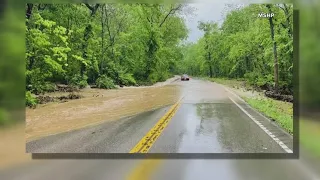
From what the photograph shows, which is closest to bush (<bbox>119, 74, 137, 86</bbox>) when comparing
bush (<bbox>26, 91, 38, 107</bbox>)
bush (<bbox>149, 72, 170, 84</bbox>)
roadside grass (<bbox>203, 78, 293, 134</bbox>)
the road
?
bush (<bbox>149, 72, 170, 84</bbox>)

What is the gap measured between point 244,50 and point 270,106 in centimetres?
98

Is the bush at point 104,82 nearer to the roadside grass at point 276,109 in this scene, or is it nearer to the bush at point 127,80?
the bush at point 127,80

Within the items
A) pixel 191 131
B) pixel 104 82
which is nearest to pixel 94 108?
pixel 104 82

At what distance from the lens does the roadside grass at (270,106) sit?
5492mm

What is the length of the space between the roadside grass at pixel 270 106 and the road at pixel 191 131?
0.09 metres

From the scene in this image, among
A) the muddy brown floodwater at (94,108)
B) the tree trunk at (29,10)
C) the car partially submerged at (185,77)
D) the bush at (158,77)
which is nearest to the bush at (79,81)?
the muddy brown floodwater at (94,108)

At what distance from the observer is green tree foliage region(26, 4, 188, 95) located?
18.7 ft

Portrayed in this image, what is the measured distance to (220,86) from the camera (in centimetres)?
602

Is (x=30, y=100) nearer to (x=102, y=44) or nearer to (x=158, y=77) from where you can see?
(x=102, y=44)

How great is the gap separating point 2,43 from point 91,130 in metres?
1.77

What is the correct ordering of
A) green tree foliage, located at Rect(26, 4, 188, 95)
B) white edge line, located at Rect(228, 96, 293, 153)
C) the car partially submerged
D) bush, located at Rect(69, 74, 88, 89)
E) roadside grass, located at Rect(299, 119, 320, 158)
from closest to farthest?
roadside grass, located at Rect(299, 119, 320, 158), white edge line, located at Rect(228, 96, 293, 153), green tree foliage, located at Rect(26, 4, 188, 95), bush, located at Rect(69, 74, 88, 89), the car partially submerged

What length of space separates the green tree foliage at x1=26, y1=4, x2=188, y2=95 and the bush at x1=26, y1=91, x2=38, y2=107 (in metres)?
0.08

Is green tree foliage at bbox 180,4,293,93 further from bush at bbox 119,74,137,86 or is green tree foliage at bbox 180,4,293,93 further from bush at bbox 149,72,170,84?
bush at bbox 119,74,137,86

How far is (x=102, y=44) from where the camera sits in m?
6.00
